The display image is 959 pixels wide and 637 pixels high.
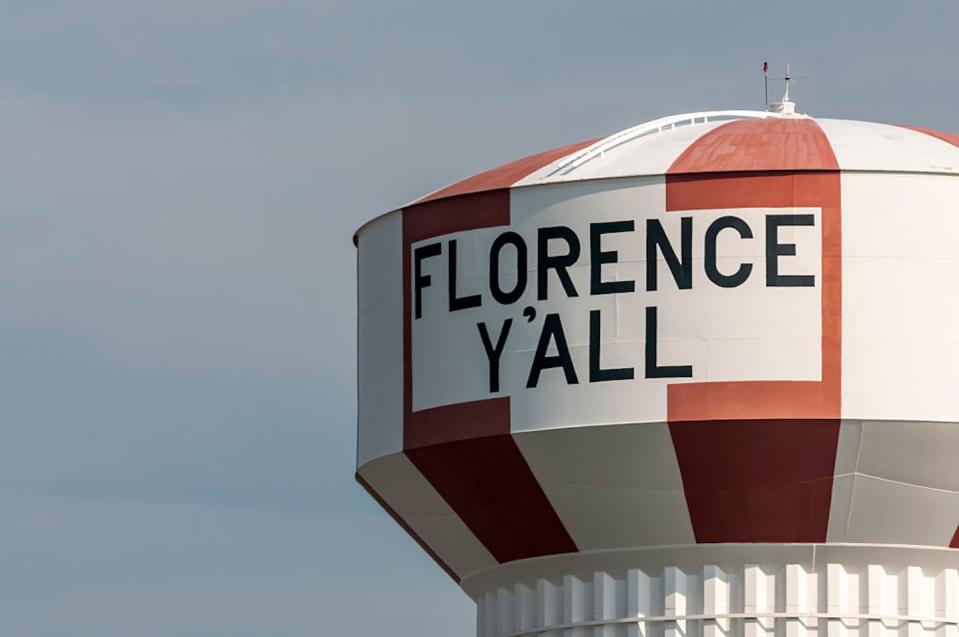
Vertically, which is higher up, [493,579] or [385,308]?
[385,308]

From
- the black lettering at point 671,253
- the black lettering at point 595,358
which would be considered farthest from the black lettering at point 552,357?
the black lettering at point 671,253

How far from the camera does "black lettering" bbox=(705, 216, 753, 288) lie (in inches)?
961

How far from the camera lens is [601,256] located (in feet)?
81.5

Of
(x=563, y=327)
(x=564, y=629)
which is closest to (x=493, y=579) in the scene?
(x=564, y=629)

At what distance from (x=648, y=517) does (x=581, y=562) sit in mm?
971

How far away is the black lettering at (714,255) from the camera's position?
80.1 feet

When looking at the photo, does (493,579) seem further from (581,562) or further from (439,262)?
(439,262)

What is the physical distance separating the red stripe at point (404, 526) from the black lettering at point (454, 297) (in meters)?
2.62

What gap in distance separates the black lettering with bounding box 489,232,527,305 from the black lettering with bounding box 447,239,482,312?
20 cm

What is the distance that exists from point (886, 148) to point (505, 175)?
11.5ft

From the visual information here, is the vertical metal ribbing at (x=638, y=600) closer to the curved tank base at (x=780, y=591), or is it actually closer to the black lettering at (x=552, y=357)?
the curved tank base at (x=780, y=591)

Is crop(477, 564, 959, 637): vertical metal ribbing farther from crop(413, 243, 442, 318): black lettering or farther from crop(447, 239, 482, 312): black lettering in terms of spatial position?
crop(413, 243, 442, 318): black lettering

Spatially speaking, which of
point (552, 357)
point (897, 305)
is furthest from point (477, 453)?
point (897, 305)

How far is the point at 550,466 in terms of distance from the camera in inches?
995
